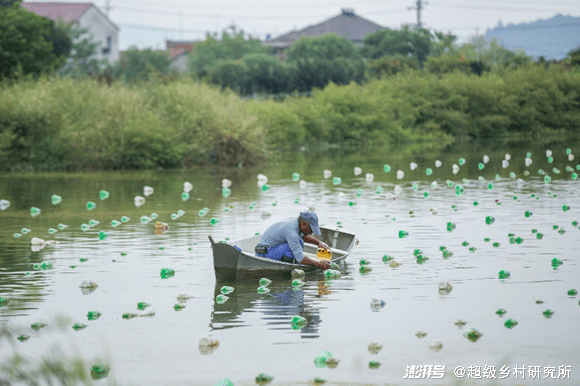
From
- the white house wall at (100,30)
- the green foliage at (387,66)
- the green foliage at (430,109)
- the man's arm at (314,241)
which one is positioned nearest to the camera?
the man's arm at (314,241)

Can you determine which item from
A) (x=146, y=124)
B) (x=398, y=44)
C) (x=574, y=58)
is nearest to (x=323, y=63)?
(x=398, y=44)

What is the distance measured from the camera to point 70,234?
719 inches

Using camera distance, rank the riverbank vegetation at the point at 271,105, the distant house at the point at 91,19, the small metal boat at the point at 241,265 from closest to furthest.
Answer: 1. the small metal boat at the point at 241,265
2. the riverbank vegetation at the point at 271,105
3. the distant house at the point at 91,19

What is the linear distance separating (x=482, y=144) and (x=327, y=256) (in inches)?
1660

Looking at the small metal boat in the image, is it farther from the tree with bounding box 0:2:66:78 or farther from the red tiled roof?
the red tiled roof

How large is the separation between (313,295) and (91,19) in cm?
8233

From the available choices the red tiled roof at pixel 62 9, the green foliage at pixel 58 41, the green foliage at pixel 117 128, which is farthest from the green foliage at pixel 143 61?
the green foliage at pixel 117 128

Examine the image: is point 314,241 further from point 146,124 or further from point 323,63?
point 323,63

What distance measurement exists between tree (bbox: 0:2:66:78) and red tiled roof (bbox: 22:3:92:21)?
4117cm

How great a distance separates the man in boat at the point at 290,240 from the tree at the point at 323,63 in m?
50.6

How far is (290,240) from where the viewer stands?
42.3 feet

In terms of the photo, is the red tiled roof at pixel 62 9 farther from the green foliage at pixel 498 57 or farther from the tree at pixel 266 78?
the green foliage at pixel 498 57

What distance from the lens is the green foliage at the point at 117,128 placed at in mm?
33438

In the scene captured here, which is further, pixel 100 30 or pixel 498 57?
pixel 100 30
